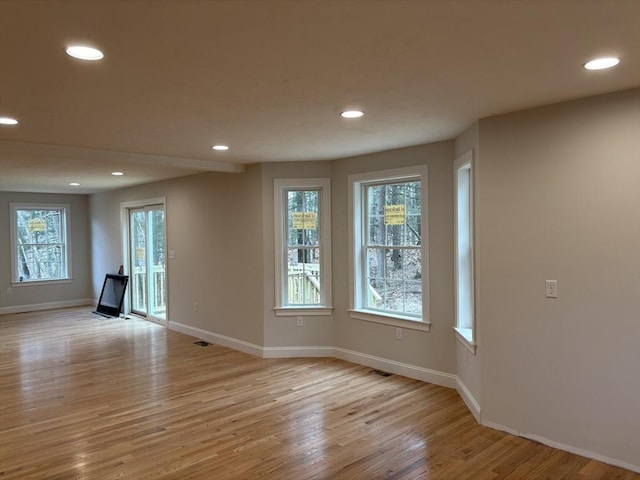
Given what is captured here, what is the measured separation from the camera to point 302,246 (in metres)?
5.44

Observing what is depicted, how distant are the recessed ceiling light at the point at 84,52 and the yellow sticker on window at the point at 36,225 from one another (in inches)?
327

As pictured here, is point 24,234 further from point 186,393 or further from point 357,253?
point 357,253

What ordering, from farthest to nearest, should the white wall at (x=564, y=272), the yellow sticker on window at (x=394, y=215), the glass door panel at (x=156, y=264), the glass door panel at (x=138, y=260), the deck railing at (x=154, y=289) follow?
1. the glass door panel at (x=138, y=260)
2. the deck railing at (x=154, y=289)
3. the glass door panel at (x=156, y=264)
4. the yellow sticker on window at (x=394, y=215)
5. the white wall at (x=564, y=272)

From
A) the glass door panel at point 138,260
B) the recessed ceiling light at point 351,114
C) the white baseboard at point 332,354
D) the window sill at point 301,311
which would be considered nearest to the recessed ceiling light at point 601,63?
the recessed ceiling light at point 351,114

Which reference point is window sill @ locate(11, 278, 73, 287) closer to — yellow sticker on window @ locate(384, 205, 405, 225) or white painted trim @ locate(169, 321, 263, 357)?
white painted trim @ locate(169, 321, 263, 357)

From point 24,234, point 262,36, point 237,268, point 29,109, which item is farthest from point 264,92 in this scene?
point 24,234

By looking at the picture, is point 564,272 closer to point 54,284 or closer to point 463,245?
point 463,245

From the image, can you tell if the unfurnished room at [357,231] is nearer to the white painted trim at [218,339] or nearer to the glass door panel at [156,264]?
the white painted trim at [218,339]

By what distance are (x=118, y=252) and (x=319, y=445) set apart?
6740mm

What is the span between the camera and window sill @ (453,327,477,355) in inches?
143

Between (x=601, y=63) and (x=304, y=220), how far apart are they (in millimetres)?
3552

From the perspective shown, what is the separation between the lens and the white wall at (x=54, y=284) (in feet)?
28.5

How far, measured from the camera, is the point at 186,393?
432 cm

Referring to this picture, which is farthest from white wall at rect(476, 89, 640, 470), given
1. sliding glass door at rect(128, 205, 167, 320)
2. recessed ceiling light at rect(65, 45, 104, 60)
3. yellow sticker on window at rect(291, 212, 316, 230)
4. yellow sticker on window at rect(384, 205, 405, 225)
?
sliding glass door at rect(128, 205, 167, 320)
